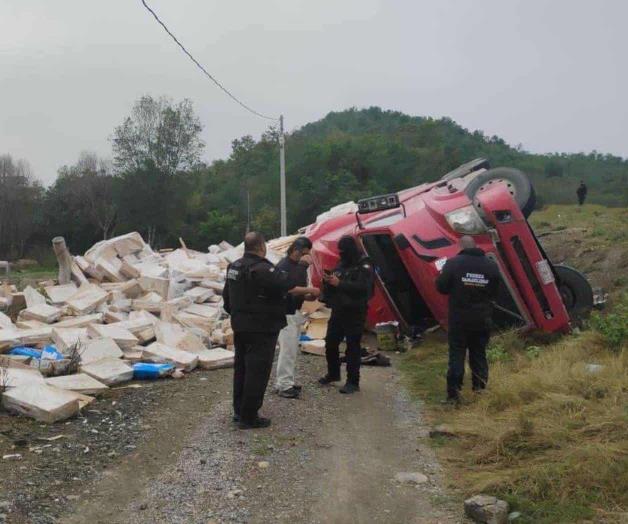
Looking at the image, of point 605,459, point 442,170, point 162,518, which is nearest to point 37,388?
point 162,518

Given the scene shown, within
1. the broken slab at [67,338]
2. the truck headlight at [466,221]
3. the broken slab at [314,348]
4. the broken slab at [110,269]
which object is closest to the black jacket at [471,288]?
the truck headlight at [466,221]

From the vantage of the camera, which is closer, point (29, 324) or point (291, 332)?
point (291, 332)

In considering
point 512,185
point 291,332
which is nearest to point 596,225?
point 512,185

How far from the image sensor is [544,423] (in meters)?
5.02

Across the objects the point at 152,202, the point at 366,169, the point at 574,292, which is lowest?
the point at 574,292

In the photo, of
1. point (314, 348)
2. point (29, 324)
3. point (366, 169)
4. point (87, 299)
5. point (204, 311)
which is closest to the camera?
point (314, 348)

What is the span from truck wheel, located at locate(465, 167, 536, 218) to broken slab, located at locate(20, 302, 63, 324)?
21.2 feet

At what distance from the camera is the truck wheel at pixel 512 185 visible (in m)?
10.0

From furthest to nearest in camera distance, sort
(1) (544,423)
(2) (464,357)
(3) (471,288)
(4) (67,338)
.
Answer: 1. (4) (67,338)
2. (2) (464,357)
3. (3) (471,288)
4. (1) (544,423)

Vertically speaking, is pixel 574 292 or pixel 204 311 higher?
Result: pixel 574 292

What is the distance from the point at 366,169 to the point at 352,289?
33.8 meters

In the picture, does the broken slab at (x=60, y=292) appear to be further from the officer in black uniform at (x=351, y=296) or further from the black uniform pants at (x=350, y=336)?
the officer in black uniform at (x=351, y=296)

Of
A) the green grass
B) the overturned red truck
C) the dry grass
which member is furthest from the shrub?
the green grass

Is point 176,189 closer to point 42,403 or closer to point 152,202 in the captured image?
point 152,202
